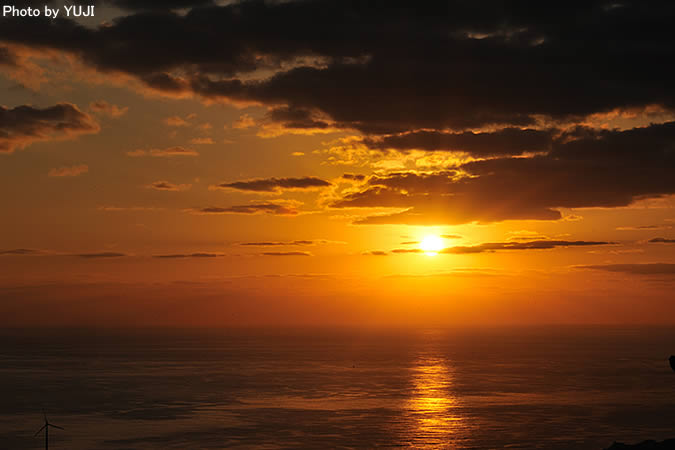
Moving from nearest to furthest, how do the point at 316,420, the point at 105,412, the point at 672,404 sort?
the point at 316,420
the point at 105,412
the point at 672,404

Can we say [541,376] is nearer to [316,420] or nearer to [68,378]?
[316,420]

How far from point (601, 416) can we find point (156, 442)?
62669 millimetres

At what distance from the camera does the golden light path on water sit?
88.8m

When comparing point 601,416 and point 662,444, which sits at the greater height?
point 662,444

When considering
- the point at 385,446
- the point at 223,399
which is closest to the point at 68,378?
the point at 223,399

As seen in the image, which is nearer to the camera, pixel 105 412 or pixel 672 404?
pixel 105 412

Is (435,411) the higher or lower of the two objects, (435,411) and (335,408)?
the lower

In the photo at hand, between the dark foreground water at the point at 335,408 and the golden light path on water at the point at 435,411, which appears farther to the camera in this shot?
the golden light path on water at the point at 435,411

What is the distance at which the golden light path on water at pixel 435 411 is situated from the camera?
88.8m

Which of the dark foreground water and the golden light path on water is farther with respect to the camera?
the golden light path on water

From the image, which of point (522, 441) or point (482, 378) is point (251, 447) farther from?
point (482, 378)

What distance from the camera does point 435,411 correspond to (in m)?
113

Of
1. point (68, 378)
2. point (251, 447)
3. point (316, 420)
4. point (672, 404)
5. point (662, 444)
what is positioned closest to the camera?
point (662, 444)

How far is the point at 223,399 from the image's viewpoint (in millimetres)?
125812
